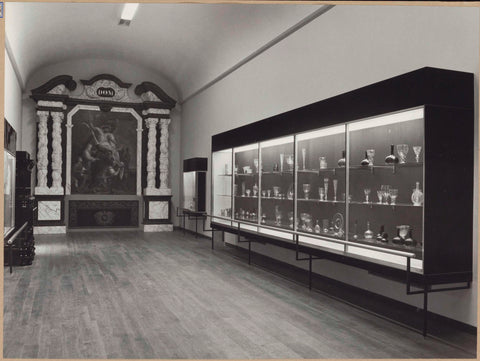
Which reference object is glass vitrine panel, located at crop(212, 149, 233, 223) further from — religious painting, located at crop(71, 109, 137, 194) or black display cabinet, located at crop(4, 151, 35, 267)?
religious painting, located at crop(71, 109, 137, 194)

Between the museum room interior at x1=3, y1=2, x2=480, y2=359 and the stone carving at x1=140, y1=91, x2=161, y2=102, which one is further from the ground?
the stone carving at x1=140, y1=91, x2=161, y2=102

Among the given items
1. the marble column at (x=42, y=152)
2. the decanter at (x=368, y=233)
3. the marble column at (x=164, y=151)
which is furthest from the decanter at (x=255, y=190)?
the marble column at (x=42, y=152)

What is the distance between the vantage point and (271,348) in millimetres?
4664

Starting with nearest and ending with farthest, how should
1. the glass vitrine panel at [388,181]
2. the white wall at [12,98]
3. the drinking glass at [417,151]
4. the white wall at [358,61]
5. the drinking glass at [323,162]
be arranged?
the white wall at [358,61], the drinking glass at [417,151], the glass vitrine panel at [388,181], the drinking glass at [323,162], the white wall at [12,98]

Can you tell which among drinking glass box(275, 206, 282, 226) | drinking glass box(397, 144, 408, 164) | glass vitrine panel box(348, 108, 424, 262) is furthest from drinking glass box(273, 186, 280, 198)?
drinking glass box(397, 144, 408, 164)

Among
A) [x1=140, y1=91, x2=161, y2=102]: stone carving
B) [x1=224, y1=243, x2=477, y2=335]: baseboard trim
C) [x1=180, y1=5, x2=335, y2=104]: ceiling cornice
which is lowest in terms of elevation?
[x1=224, y1=243, x2=477, y2=335]: baseboard trim

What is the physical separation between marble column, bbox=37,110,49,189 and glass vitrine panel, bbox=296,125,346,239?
11402 millimetres

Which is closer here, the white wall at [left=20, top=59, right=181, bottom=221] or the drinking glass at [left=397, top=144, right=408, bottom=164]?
the drinking glass at [left=397, top=144, right=408, bottom=164]

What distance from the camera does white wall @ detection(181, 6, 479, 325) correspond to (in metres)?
5.32

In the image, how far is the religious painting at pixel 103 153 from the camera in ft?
56.2

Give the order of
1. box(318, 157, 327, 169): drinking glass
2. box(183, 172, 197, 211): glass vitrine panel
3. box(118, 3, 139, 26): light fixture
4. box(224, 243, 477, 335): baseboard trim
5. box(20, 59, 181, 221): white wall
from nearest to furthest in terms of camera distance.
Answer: box(224, 243, 477, 335): baseboard trim < box(318, 157, 327, 169): drinking glass < box(118, 3, 139, 26): light fixture < box(183, 172, 197, 211): glass vitrine panel < box(20, 59, 181, 221): white wall

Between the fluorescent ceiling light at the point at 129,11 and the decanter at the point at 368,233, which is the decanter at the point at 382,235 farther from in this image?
the fluorescent ceiling light at the point at 129,11

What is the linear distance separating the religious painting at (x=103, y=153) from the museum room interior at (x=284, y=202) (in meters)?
1.68

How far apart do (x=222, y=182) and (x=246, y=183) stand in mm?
1390
